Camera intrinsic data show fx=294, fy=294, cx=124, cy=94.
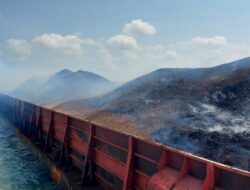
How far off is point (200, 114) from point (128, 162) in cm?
1234

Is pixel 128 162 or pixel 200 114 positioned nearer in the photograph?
pixel 128 162

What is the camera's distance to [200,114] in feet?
58.7

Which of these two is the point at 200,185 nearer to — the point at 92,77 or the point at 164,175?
the point at 164,175

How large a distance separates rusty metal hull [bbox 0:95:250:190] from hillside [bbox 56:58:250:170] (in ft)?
19.1

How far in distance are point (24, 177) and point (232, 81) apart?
1620 cm

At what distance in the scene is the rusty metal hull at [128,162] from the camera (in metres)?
4.43

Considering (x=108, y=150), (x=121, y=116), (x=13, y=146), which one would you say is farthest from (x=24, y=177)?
(x=121, y=116)

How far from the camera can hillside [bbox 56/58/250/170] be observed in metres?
13.2

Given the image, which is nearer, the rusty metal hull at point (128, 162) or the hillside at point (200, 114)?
the rusty metal hull at point (128, 162)

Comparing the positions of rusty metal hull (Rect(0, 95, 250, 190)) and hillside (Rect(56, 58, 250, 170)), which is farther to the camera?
hillside (Rect(56, 58, 250, 170))

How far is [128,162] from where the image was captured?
643 centimetres

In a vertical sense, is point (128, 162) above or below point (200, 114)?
below

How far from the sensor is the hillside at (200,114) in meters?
13.2

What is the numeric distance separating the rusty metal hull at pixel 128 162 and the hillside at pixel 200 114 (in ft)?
19.1
